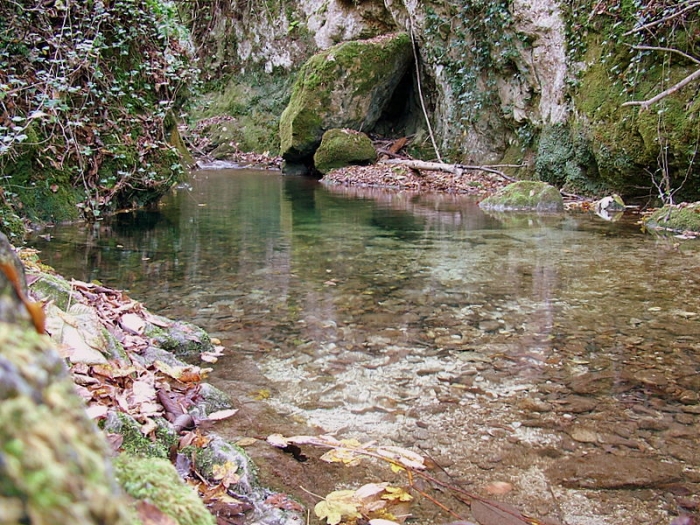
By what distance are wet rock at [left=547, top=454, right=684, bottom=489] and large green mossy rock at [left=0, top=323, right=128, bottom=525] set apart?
71.2 inches

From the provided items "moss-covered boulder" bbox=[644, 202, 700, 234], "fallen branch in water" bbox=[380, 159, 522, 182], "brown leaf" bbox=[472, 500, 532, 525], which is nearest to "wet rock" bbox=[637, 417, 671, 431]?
"brown leaf" bbox=[472, 500, 532, 525]

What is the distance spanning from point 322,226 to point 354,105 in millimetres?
9670

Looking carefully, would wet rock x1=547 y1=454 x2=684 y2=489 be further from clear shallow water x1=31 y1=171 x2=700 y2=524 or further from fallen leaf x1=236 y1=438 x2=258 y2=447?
fallen leaf x1=236 y1=438 x2=258 y2=447

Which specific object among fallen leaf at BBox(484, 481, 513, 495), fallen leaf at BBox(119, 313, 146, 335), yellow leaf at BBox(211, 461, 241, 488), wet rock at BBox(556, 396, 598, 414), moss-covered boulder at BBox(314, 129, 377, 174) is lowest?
fallen leaf at BBox(484, 481, 513, 495)

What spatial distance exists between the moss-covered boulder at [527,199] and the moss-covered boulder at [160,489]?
350 inches

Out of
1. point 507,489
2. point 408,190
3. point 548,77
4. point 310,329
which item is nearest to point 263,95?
point 408,190

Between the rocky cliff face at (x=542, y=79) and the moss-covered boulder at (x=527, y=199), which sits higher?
the rocky cliff face at (x=542, y=79)

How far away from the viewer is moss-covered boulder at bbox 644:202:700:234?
699 cm

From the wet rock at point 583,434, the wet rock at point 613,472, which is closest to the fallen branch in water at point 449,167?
the wet rock at point 583,434

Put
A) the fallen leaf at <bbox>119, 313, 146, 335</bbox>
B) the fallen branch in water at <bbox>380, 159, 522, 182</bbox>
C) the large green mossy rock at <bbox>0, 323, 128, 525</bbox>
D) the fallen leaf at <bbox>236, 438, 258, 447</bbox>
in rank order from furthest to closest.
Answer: the fallen branch in water at <bbox>380, 159, 522, 182</bbox> → the fallen leaf at <bbox>119, 313, 146, 335</bbox> → the fallen leaf at <bbox>236, 438, 258, 447</bbox> → the large green mossy rock at <bbox>0, 323, 128, 525</bbox>

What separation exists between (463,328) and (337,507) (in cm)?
187

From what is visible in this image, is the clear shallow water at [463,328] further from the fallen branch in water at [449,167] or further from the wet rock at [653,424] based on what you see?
the fallen branch in water at [449,167]

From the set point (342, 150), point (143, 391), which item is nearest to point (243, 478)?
point (143, 391)

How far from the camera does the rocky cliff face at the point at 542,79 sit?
27.1 ft
